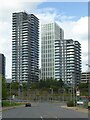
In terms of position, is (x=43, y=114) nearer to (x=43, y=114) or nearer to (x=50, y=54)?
(x=43, y=114)

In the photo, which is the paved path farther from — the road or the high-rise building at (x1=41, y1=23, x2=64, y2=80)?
the high-rise building at (x1=41, y1=23, x2=64, y2=80)

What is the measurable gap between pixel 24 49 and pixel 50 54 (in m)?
16.3

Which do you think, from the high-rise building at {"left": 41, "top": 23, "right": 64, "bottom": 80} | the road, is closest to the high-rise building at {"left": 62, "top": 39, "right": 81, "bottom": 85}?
the high-rise building at {"left": 41, "top": 23, "right": 64, "bottom": 80}

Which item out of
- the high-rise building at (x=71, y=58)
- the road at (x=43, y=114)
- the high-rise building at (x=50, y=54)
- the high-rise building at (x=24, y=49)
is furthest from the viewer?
the high-rise building at (x=50, y=54)

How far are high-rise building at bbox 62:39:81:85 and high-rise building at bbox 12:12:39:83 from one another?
49.4 feet

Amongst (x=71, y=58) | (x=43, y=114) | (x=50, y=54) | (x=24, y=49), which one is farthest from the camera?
(x=50, y=54)

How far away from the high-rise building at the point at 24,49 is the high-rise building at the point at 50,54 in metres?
4.63

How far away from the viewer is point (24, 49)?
16338cm

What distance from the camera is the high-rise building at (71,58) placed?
5915 inches

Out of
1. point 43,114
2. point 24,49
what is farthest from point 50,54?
point 43,114

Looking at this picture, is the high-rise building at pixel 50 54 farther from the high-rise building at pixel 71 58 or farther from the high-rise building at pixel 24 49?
the high-rise building at pixel 71 58

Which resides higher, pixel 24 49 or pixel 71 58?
pixel 24 49

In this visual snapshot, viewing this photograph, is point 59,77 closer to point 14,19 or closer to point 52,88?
point 52,88

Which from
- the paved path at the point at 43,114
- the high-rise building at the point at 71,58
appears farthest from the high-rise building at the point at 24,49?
the paved path at the point at 43,114
